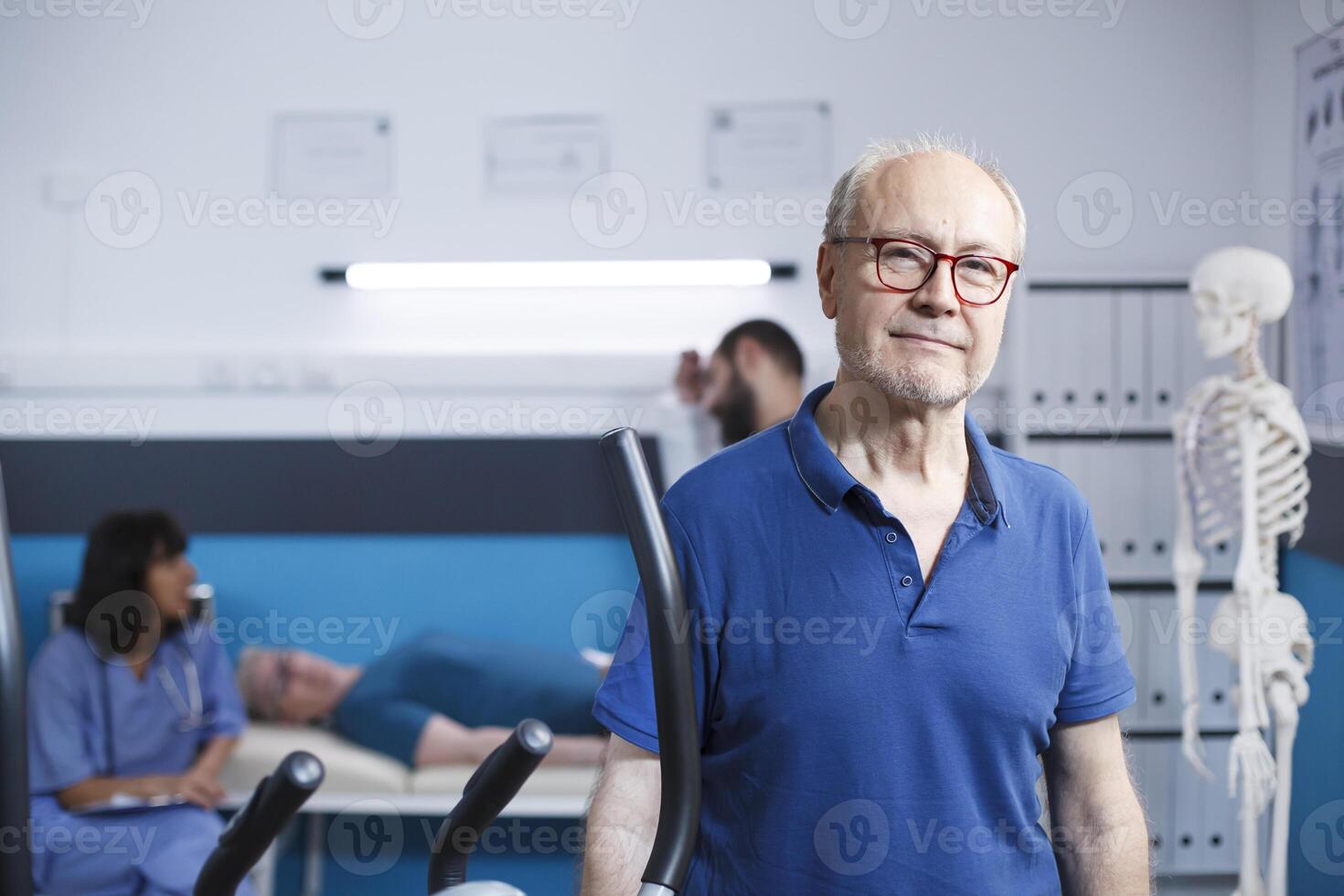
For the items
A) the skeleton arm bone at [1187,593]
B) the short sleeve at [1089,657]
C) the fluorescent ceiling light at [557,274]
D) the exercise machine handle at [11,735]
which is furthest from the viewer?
the fluorescent ceiling light at [557,274]

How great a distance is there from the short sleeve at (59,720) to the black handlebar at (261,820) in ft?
8.18

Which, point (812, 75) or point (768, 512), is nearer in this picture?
point (768, 512)

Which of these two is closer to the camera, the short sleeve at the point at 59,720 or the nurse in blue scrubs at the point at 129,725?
the nurse in blue scrubs at the point at 129,725

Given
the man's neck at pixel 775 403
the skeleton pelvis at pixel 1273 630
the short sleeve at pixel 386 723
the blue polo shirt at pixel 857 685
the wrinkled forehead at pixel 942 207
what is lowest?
the short sleeve at pixel 386 723

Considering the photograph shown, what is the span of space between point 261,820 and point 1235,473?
8.15ft

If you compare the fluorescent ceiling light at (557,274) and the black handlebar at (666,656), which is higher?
the fluorescent ceiling light at (557,274)

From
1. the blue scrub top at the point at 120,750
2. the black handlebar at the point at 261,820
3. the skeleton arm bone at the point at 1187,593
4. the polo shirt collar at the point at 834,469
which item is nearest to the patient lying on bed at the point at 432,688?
the blue scrub top at the point at 120,750

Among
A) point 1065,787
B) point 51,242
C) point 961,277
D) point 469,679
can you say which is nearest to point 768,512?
point 961,277

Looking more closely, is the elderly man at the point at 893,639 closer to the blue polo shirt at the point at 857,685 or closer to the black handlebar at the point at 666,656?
the blue polo shirt at the point at 857,685

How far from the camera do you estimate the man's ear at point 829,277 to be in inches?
45.8

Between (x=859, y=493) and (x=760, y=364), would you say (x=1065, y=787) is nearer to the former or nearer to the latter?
(x=859, y=493)

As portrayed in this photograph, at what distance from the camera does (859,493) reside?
3.63 feet

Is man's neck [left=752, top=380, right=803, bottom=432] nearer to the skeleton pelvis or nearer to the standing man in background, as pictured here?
the standing man in background

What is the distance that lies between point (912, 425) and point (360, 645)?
100 inches
